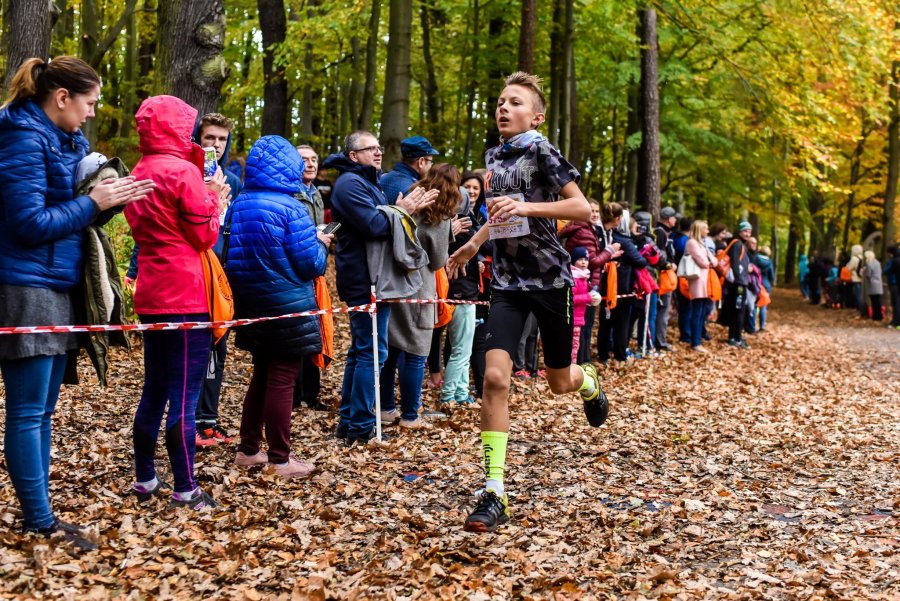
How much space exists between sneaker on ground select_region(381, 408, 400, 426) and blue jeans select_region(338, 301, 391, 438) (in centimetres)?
69

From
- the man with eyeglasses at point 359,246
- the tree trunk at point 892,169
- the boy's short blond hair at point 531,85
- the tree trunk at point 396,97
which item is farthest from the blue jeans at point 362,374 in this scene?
the tree trunk at point 892,169

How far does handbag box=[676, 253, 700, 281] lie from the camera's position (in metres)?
14.8

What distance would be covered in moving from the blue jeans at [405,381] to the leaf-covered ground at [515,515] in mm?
403

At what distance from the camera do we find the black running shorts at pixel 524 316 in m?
4.97

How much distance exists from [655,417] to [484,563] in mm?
4869

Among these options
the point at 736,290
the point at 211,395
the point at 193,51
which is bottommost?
the point at 211,395

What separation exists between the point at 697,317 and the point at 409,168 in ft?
28.5

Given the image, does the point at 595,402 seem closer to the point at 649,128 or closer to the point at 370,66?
the point at 649,128

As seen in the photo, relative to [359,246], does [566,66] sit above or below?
above

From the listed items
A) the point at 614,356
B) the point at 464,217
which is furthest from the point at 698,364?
the point at 464,217

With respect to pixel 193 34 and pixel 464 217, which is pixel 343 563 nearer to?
pixel 464 217

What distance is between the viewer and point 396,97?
12547 mm

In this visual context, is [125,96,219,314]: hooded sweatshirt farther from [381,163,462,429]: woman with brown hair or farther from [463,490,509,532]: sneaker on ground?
[381,163,462,429]: woman with brown hair

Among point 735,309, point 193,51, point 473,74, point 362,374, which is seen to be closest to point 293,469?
point 362,374
